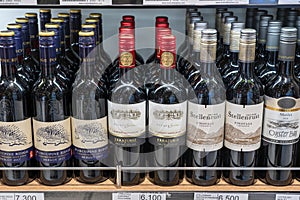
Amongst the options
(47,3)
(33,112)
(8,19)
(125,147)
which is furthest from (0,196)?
(8,19)

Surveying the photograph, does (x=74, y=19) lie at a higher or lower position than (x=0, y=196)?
higher

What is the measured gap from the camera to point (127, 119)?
3.67ft

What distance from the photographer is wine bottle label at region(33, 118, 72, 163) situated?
1.12m

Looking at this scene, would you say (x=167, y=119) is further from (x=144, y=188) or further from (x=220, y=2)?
(x=220, y=2)

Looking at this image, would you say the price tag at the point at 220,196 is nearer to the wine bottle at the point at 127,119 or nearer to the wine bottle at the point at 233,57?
the wine bottle at the point at 127,119

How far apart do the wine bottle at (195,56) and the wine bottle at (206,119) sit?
0.04 m

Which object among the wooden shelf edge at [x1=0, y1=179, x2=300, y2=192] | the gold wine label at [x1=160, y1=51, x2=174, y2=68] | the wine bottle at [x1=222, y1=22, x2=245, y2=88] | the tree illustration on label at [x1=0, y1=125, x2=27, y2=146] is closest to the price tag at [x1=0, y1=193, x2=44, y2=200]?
the wooden shelf edge at [x1=0, y1=179, x2=300, y2=192]

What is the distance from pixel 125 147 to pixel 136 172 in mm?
77

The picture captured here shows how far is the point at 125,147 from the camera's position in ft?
3.78

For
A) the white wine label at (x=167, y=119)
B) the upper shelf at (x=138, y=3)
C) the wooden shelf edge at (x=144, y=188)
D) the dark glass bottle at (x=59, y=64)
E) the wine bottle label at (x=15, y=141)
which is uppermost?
the upper shelf at (x=138, y=3)

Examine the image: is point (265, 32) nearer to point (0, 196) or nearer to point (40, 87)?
point (40, 87)

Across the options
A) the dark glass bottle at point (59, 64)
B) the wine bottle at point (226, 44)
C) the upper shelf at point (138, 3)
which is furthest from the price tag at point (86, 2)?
the wine bottle at point (226, 44)

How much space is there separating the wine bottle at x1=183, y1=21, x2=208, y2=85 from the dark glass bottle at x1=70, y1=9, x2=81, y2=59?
35cm

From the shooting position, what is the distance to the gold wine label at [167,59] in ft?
3.48
